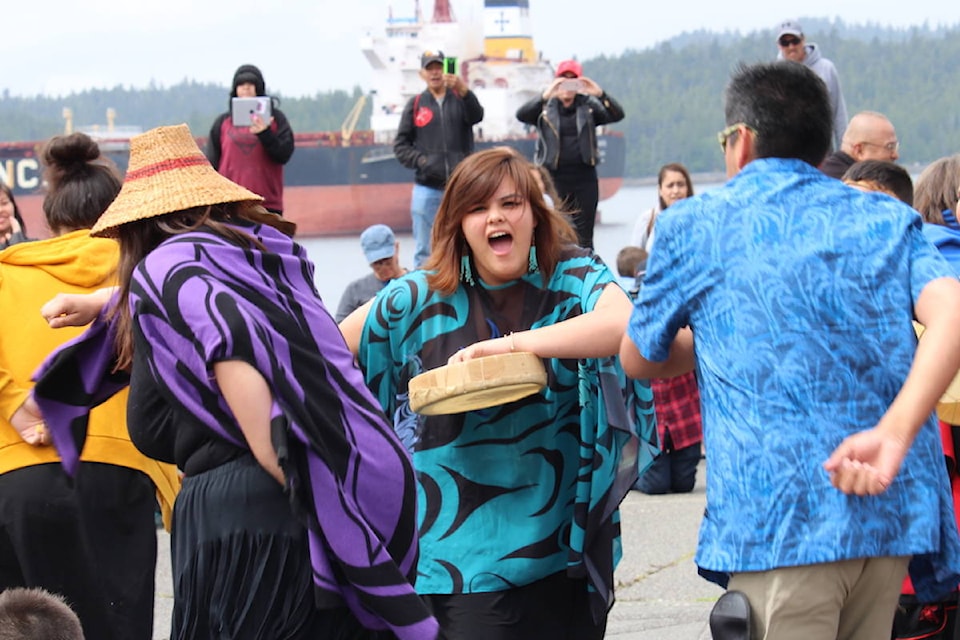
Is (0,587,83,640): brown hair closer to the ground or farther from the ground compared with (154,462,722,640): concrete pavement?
farther from the ground

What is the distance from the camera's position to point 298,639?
10.3ft

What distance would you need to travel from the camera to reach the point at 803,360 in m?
2.75

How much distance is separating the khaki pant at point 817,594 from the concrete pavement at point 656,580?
2.68m

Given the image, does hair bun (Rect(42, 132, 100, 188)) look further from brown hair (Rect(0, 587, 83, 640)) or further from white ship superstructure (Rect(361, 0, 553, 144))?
white ship superstructure (Rect(361, 0, 553, 144))

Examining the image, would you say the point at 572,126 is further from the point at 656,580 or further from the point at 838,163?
the point at 656,580

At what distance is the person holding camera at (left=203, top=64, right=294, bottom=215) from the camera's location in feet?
33.6

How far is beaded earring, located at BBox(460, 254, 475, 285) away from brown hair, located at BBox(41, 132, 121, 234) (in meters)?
1.25

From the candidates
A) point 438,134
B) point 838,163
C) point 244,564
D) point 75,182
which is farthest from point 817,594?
point 438,134

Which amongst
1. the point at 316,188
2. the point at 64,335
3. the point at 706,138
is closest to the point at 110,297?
A: the point at 64,335

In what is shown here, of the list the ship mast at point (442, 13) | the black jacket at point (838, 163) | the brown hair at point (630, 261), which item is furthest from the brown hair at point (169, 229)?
the ship mast at point (442, 13)

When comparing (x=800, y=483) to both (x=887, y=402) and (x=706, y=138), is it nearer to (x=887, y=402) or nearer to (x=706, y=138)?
(x=887, y=402)

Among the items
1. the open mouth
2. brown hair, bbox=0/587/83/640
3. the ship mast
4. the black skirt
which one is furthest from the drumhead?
the ship mast

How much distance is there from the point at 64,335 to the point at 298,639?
1.66 meters

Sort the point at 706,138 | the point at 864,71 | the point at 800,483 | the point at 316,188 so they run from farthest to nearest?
1. the point at 316,188
2. the point at 706,138
3. the point at 864,71
4. the point at 800,483
